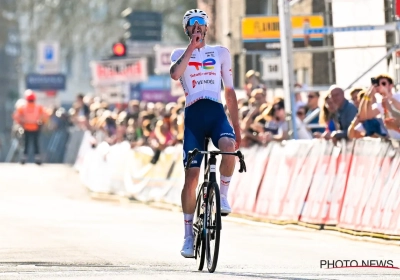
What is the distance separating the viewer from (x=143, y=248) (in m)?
14.7

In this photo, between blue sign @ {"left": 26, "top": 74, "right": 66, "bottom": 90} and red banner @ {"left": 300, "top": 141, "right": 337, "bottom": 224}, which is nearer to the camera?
red banner @ {"left": 300, "top": 141, "right": 337, "bottom": 224}

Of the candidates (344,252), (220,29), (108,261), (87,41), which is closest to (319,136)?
(344,252)

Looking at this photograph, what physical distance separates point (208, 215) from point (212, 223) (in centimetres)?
10

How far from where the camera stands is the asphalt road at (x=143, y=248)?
11781 millimetres

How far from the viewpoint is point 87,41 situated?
86.0 meters

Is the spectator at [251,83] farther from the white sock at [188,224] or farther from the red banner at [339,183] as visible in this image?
the white sock at [188,224]

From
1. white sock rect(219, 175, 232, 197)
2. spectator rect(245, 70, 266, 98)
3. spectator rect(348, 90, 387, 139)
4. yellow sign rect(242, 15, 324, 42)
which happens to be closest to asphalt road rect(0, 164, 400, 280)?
white sock rect(219, 175, 232, 197)

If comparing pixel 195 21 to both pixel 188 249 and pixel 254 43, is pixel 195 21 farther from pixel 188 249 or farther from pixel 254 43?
pixel 254 43

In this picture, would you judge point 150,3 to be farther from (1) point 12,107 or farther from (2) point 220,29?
(2) point 220,29

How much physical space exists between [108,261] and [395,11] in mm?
7866

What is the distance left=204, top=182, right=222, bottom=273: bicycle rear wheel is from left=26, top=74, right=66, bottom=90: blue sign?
35685 millimetres

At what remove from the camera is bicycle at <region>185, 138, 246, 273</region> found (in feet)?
38.4

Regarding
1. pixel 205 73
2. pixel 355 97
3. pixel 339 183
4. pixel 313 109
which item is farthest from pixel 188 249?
pixel 313 109

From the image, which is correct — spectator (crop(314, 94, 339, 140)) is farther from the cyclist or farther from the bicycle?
the bicycle
